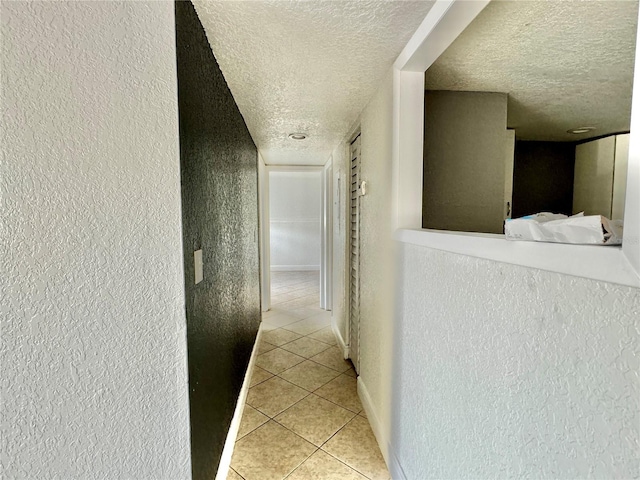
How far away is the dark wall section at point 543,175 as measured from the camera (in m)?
3.18

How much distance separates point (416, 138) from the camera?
1.34 metres

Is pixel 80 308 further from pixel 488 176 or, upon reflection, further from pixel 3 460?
pixel 488 176

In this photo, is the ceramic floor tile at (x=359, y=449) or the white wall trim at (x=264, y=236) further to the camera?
the white wall trim at (x=264, y=236)

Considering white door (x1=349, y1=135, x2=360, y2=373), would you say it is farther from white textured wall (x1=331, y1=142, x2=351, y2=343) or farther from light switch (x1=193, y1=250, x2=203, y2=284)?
light switch (x1=193, y1=250, x2=203, y2=284)

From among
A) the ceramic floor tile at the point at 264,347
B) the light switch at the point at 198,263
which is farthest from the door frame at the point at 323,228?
the light switch at the point at 198,263

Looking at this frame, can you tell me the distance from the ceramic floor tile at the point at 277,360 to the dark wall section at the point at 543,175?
2752mm

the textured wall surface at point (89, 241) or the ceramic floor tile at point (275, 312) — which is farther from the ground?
the textured wall surface at point (89, 241)

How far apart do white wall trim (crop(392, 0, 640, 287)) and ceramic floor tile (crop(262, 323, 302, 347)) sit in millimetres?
2163

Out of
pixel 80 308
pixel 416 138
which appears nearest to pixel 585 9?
pixel 416 138

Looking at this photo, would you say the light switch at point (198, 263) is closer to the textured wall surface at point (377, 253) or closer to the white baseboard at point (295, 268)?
the textured wall surface at point (377, 253)

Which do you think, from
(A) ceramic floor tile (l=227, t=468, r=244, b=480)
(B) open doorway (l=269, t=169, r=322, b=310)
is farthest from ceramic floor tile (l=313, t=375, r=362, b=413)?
(B) open doorway (l=269, t=169, r=322, b=310)

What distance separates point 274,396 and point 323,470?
0.72 meters

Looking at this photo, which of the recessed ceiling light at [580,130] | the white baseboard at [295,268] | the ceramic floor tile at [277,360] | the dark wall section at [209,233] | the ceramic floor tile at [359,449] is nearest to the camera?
the dark wall section at [209,233]

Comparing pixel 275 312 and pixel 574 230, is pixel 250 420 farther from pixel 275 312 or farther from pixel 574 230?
pixel 275 312
